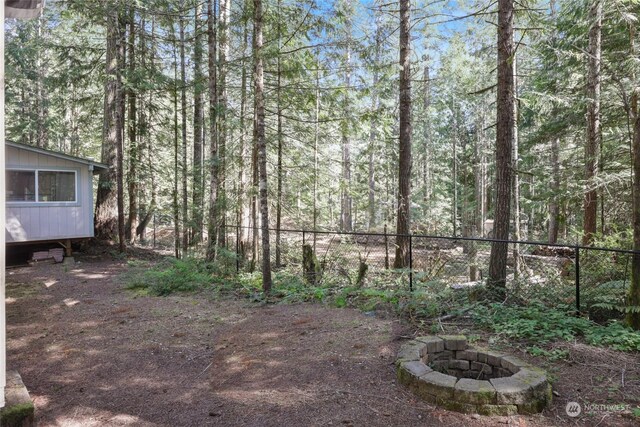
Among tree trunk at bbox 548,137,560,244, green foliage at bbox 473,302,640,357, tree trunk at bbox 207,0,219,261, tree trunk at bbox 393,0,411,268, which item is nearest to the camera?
green foliage at bbox 473,302,640,357

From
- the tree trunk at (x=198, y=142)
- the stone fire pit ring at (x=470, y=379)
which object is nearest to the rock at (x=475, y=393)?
the stone fire pit ring at (x=470, y=379)

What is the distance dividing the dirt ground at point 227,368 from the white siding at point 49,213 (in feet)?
16.4

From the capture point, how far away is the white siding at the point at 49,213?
985 centimetres

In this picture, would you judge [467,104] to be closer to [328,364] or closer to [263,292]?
[263,292]

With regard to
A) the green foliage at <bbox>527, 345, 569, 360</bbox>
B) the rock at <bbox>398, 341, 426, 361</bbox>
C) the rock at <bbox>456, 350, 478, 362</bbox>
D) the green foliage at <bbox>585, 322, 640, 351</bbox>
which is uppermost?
the green foliage at <bbox>585, 322, 640, 351</bbox>

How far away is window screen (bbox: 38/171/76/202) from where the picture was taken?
10.4 m

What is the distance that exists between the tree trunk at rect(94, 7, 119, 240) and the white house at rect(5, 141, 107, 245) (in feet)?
1.38

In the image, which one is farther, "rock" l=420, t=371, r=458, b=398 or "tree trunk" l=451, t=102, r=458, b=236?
"tree trunk" l=451, t=102, r=458, b=236

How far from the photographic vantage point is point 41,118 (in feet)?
60.4

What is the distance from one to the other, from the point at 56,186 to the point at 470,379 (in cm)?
1175

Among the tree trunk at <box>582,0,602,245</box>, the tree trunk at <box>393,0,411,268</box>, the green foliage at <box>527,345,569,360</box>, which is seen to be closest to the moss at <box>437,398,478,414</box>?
the green foliage at <box>527,345,569,360</box>

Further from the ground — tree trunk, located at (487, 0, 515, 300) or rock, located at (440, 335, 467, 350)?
tree trunk, located at (487, 0, 515, 300)

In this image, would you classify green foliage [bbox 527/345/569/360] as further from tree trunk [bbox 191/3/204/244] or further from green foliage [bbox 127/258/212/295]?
tree trunk [bbox 191/3/204/244]

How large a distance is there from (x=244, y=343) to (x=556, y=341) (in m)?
3.36
